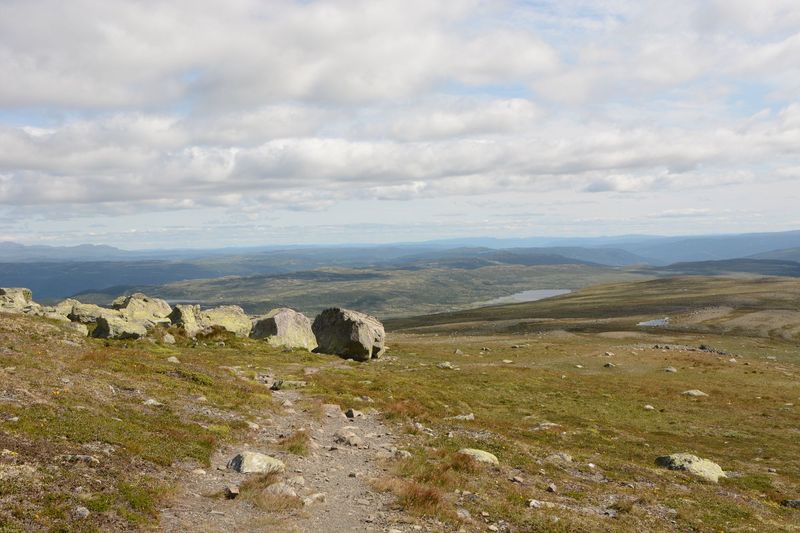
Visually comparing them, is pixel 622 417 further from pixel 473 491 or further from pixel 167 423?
pixel 167 423

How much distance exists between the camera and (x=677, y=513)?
69.4 ft

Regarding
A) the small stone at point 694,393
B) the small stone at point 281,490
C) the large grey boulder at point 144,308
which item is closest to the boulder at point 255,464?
the small stone at point 281,490

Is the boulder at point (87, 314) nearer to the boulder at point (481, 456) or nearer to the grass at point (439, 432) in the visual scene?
the grass at point (439, 432)

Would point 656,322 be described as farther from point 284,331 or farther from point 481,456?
point 481,456

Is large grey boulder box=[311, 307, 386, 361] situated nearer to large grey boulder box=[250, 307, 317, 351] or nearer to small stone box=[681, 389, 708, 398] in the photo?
large grey boulder box=[250, 307, 317, 351]

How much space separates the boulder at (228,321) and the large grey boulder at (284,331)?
3.70 feet

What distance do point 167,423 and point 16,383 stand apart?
24.3 feet

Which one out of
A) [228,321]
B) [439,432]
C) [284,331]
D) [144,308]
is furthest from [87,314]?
[439,432]

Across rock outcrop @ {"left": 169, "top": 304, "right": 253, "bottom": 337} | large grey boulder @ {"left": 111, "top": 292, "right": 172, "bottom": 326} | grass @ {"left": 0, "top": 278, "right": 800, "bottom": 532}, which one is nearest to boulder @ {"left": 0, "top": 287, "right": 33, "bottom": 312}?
large grey boulder @ {"left": 111, "top": 292, "right": 172, "bottom": 326}

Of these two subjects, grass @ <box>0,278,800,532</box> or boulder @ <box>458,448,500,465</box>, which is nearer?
grass @ <box>0,278,800,532</box>

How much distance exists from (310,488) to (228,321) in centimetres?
5249

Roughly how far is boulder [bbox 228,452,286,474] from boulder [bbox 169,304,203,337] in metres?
42.8

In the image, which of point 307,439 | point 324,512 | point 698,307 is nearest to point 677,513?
point 324,512

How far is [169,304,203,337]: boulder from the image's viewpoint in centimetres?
6022
